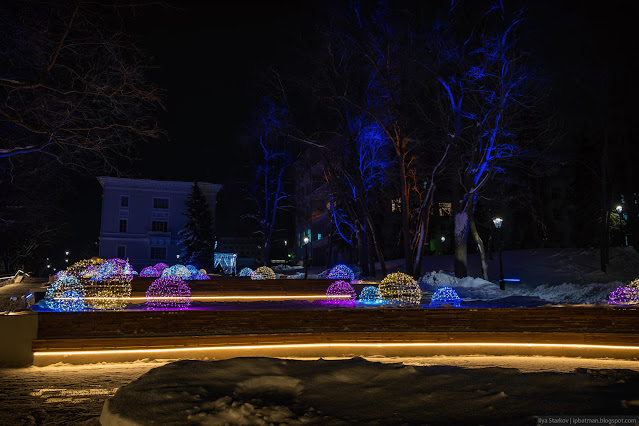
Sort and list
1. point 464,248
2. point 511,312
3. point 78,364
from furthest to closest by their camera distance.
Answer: point 464,248 → point 511,312 → point 78,364

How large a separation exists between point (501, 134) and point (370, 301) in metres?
10.4

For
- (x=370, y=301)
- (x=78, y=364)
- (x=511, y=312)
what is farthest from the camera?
(x=370, y=301)

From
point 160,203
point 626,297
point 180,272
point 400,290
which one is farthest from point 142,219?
point 626,297

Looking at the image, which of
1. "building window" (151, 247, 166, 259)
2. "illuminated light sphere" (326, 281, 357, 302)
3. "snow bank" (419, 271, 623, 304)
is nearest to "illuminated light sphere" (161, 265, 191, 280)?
"illuminated light sphere" (326, 281, 357, 302)

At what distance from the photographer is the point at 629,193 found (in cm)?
2808

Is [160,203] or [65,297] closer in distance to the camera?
[65,297]

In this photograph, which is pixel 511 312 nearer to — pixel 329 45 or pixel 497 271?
pixel 329 45

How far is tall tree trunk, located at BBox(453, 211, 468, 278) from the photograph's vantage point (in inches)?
823

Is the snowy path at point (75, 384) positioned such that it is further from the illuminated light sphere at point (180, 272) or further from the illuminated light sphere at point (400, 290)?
the illuminated light sphere at point (180, 272)

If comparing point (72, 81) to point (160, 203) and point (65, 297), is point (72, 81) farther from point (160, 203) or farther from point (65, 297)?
point (160, 203)

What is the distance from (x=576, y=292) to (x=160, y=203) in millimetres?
38037

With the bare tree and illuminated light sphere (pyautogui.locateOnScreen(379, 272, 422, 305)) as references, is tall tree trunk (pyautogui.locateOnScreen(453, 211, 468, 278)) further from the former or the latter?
the bare tree

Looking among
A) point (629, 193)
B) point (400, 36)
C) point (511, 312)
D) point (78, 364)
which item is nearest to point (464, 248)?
point (400, 36)

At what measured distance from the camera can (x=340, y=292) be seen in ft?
54.5
